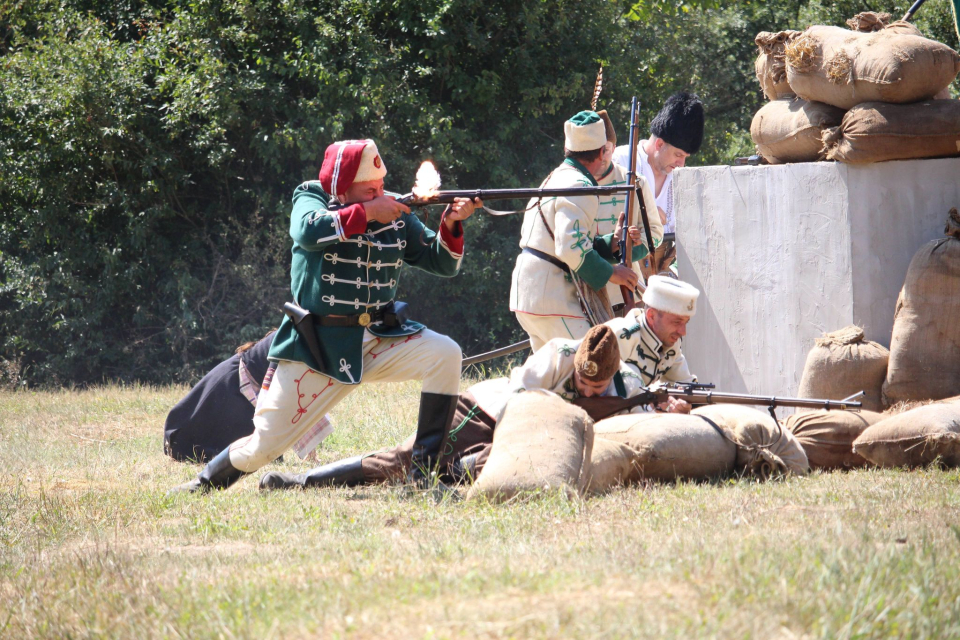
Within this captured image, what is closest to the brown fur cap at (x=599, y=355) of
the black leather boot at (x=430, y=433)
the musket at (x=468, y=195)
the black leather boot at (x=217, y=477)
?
Answer: the black leather boot at (x=430, y=433)

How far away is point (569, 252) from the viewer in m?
5.95

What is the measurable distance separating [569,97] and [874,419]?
352 inches

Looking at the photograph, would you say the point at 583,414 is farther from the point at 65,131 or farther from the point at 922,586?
the point at 65,131

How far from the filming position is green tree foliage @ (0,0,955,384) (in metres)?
13.0

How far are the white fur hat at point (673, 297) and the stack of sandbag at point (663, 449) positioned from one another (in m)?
0.57

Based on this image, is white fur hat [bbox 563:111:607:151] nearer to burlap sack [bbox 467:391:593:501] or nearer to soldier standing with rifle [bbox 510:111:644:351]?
soldier standing with rifle [bbox 510:111:644:351]

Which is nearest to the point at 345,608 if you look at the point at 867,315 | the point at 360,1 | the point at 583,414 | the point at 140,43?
the point at 583,414

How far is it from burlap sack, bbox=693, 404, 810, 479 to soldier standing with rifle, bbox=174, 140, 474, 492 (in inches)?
56.3

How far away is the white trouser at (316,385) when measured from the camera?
A: 16.6 feet

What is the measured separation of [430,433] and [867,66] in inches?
135

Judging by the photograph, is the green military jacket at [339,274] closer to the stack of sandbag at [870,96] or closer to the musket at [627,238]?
the musket at [627,238]

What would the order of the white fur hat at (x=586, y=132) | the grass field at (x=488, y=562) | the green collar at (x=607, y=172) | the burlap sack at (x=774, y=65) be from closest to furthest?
the grass field at (x=488, y=562) < the white fur hat at (x=586, y=132) < the green collar at (x=607, y=172) < the burlap sack at (x=774, y=65)

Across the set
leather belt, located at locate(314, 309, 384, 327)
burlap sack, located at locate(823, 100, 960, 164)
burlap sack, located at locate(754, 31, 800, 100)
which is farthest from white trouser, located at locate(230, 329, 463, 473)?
burlap sack, located at locate(754, 31, 800, 100)

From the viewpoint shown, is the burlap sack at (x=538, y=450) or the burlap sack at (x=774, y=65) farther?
the burlap sack at (x=774, y=65)
